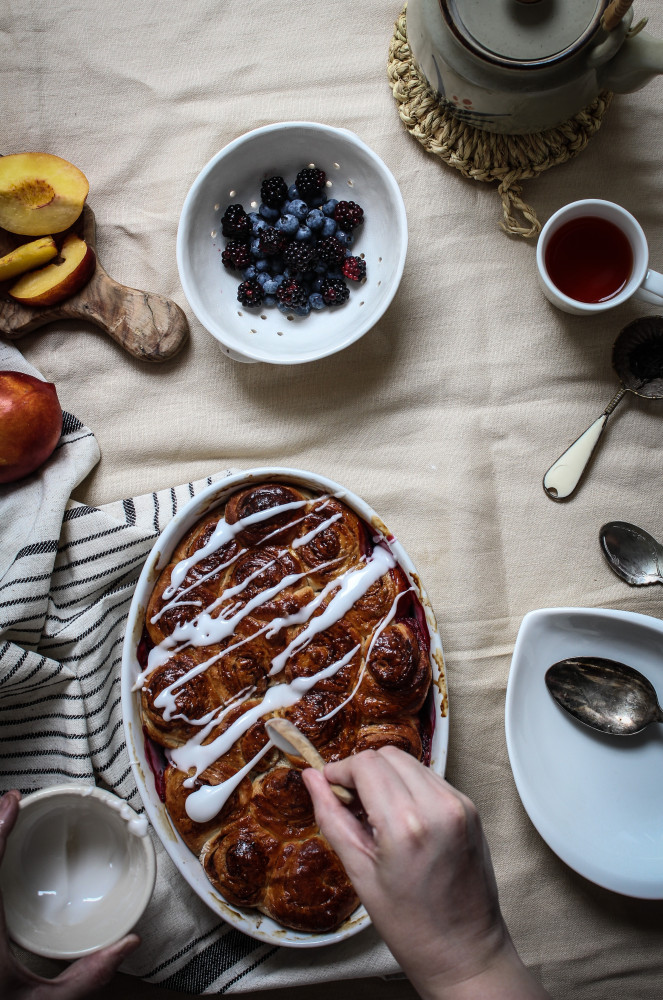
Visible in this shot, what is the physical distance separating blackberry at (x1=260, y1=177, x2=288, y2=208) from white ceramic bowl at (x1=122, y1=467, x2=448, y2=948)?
0.74 metres

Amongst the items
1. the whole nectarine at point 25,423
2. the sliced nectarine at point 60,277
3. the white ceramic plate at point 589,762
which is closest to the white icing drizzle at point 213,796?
the white ceramic plate at point 589,762

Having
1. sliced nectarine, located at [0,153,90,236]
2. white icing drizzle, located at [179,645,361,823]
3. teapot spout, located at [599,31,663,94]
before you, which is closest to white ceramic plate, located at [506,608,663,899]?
white icing drizzle, located at [179,645,361,823]

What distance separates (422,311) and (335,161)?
1.50 ft

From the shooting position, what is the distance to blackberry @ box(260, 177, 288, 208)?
1906mm

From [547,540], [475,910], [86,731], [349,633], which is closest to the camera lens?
[475,910]

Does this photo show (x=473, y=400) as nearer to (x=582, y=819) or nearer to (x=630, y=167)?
(x=630, y=167)

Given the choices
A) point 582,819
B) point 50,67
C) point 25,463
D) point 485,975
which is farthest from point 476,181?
point 485,975

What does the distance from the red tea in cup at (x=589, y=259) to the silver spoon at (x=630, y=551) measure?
2.01ft

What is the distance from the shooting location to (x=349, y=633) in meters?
1.68

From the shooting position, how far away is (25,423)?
1803 millimetres

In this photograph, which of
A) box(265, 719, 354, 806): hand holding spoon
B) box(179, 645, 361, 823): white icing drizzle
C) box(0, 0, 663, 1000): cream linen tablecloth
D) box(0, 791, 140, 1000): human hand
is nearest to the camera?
box(265, 719, 354, 806): hand holding spoon

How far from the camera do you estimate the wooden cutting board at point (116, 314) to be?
1935mm

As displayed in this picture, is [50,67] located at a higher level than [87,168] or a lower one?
higher

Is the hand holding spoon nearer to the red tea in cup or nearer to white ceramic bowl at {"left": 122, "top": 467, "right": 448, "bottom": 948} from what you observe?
white ceramic bowl at {"left": 122, "top": 467, "right": 448, "bottom": 948}
